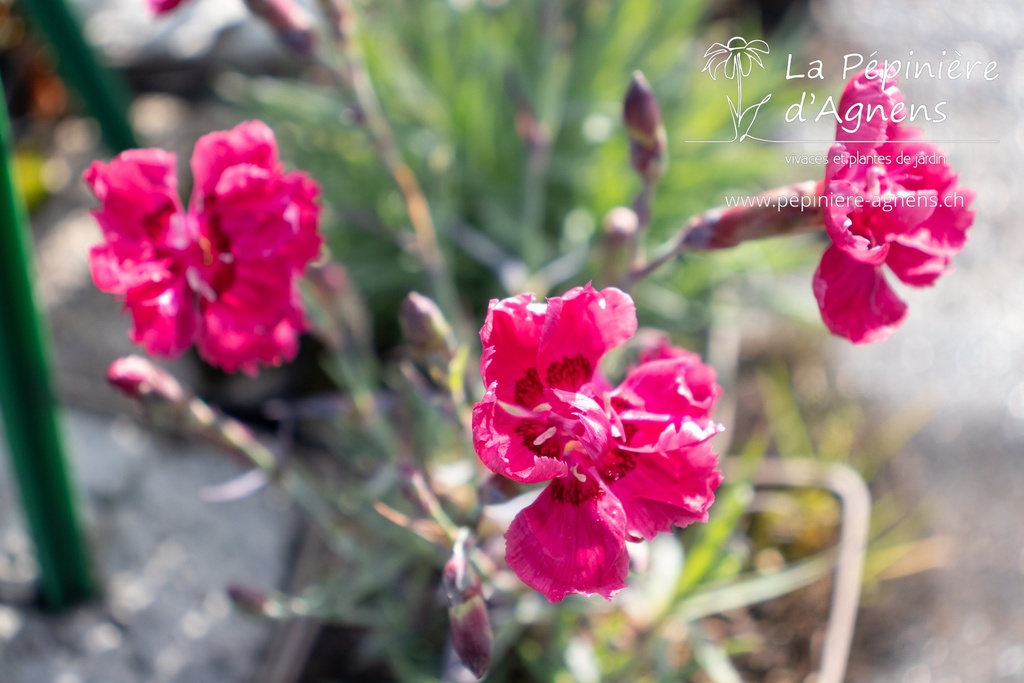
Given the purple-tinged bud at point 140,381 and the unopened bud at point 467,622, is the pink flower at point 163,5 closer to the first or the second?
the purple-tinged bud at point 140,381

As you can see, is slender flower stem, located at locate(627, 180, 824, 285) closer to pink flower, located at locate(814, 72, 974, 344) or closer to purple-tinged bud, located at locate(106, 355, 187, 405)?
pink flower, located at locate(814, 72, 974, 344)

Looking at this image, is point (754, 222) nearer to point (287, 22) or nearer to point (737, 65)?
point (287, 22)

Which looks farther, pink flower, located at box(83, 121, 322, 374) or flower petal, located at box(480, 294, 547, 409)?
pink flower, located at box(83, 121, 322, 374)

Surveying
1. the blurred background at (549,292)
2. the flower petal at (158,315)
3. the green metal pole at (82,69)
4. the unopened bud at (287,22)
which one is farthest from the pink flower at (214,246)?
the green metal pole at (82,69)

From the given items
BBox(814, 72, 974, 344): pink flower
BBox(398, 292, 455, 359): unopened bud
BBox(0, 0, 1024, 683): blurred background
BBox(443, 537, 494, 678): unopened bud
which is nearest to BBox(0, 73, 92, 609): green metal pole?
BBox(0, 0, 1024, 683): blurred background

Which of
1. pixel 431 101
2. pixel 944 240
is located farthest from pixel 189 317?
pixel 431 101

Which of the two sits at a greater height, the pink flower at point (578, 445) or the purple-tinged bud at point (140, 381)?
the pink flower at point (578, 445)

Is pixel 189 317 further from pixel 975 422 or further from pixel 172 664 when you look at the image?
pixel 975 422
